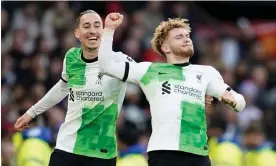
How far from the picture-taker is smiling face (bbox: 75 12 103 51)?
10.6m

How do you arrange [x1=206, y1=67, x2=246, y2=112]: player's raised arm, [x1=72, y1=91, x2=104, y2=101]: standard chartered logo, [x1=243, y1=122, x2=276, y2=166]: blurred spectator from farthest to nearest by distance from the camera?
1. [x1=243, y1=122, x2=276, y2=166]: blurred spectator
2. [x1=72, y1=91, x2=104, y2=101]: standard chartered logo
3. [x1=206, y1=67, x2=246, y2=112]: player's raised arm

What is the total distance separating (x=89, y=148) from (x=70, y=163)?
238mm

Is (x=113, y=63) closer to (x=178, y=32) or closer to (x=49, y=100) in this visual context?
(x=178, y=32)

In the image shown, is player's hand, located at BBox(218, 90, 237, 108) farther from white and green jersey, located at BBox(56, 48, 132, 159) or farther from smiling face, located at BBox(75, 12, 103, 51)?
smiling face, located at BBox(75, 12, 103, 51)

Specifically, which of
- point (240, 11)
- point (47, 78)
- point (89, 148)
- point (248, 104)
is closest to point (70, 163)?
point (89, 148)

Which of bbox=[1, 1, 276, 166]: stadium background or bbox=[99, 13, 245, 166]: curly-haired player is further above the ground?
bbox=[1, 1, 276, 166]: stadium background

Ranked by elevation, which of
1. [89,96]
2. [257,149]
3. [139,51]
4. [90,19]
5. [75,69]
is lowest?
[89,96]

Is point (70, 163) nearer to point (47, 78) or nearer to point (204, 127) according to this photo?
point (204, 127)

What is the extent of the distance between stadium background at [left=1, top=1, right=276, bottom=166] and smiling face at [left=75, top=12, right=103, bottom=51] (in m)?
5.01

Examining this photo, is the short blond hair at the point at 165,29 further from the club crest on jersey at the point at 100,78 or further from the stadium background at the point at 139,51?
the stadium background at the point at 139,51

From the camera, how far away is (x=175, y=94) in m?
9.76

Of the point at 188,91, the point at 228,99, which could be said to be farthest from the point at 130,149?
the point at 228,99

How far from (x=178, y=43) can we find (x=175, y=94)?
0.54 m

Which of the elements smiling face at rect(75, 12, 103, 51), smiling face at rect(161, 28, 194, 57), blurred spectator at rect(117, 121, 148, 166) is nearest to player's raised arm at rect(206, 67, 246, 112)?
smiling face at rect(161, 28, 194, 57)
